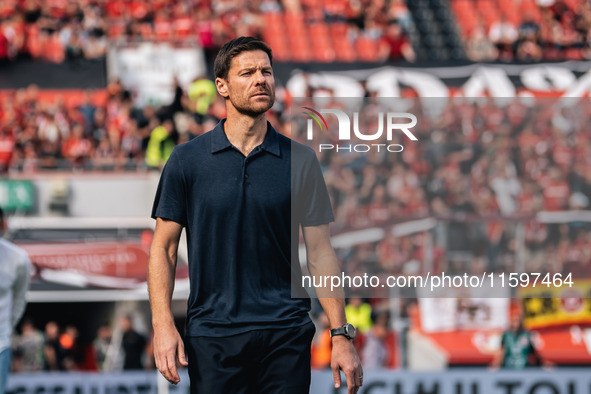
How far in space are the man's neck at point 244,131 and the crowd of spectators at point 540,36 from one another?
1298 centimetres

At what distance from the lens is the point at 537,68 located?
14.5m

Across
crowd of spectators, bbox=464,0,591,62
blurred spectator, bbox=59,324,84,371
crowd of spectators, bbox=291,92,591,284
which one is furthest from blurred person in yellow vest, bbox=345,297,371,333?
crowd of spectators, bbox=464,0,591,62

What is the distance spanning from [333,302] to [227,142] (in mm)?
675

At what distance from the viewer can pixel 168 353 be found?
3195mm

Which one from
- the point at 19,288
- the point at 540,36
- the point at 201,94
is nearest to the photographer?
the point at 19,288

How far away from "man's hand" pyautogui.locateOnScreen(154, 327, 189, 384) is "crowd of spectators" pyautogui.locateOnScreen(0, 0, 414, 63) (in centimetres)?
1249

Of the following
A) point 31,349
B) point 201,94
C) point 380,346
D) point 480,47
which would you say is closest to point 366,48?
point 480,47

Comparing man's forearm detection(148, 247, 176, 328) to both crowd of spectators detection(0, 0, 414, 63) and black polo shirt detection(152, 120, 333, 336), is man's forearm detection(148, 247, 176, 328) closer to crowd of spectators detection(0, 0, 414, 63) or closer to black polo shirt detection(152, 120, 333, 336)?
black polo shirt detection(152, 120, 333, 336)

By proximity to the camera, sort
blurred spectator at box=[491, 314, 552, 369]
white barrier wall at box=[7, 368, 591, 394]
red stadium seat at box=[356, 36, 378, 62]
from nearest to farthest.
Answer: white barrier wall at box=[7, 368, 591, 394], blurred spectator at box=[491, 314, 552, 369], red stadium seat at box=[356, 36, 378, 62]

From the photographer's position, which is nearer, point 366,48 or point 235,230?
point 235,230

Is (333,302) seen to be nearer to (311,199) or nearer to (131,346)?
(311,199)

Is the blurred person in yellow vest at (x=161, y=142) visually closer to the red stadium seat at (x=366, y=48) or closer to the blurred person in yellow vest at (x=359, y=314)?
the blurred person in yellow vest at (x=359, y=314)

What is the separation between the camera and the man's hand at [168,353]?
126 inches

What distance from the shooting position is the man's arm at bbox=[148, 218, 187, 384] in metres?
3.20
